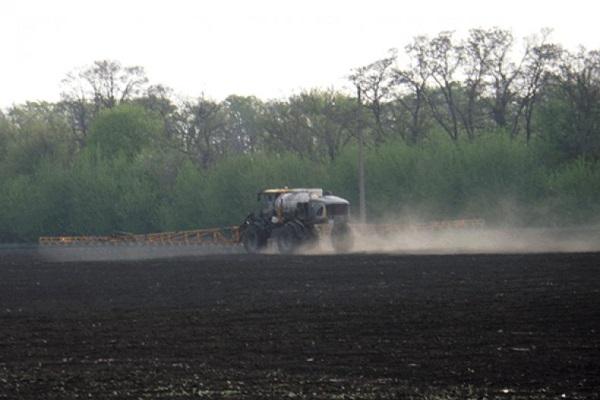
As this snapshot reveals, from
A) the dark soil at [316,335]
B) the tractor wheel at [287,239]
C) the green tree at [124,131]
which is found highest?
the green tree at [124,131]

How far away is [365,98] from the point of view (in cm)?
8675

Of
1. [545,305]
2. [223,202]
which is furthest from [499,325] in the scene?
[223,202]

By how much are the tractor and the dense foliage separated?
45.8 ft

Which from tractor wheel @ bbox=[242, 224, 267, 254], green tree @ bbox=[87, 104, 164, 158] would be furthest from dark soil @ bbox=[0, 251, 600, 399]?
green tree @ bbox=[87, 104, 164, 158]

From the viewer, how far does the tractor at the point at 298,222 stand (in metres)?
47.9

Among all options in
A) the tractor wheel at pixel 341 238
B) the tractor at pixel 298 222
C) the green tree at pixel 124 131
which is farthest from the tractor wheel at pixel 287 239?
the green tree at pixel 124 131

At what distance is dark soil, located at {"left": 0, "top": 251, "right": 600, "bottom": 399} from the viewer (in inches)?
614

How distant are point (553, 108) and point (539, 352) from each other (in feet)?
165

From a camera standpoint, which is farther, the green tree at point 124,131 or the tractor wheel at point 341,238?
the green tree at point 124,131

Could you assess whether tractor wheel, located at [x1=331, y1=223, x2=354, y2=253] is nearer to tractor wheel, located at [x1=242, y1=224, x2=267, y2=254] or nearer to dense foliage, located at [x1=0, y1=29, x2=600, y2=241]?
tractor wheel, located at [x1=242, y1=224, x2=267, y2=254]

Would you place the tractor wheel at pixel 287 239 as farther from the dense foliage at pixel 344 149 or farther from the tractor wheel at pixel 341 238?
the dense foliage at pixel 344 149

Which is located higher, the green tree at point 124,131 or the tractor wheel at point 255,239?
the green tree at point 124,131

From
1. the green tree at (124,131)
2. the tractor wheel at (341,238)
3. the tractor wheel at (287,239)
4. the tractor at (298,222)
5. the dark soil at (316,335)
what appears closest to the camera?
the dark soil at (316,335)

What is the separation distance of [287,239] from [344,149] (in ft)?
107
